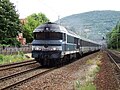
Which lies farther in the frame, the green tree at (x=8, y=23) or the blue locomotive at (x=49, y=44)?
the green tree at (x=8, y=23)

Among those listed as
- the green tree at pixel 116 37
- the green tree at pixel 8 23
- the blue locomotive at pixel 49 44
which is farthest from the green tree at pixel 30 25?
the blue locomotive at pixel 49 44

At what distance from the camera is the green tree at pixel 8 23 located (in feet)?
158

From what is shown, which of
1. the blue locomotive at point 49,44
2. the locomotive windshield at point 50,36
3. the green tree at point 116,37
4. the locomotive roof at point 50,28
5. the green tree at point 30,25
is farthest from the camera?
the green tree at point 116,37

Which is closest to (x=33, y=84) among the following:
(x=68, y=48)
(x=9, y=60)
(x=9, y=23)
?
(x=68, y=48)

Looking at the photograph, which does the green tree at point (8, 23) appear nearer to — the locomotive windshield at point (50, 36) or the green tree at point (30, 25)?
the green tree at point (30, 25)

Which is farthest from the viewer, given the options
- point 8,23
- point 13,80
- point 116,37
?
point 116,37

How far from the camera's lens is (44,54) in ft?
75.2

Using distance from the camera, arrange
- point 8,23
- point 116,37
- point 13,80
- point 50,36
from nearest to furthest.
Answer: point 13,80, point 50,36, point 8,23, point 116,37

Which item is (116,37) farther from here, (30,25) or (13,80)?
(13,80)

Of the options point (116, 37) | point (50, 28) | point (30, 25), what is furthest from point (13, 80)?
point (116, 37)

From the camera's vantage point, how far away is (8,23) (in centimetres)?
4866

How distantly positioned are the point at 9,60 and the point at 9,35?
17428mm

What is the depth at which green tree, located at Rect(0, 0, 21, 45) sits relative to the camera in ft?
158

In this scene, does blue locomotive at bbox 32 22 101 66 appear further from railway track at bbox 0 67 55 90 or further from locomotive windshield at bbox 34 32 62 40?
railway track at bbox 0 67 55 90
